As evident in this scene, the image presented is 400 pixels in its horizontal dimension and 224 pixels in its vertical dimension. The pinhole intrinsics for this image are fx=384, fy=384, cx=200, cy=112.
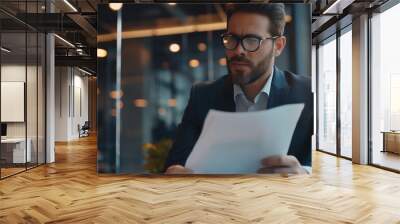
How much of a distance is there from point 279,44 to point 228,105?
1.40m

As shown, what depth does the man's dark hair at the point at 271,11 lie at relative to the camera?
6.72 meters

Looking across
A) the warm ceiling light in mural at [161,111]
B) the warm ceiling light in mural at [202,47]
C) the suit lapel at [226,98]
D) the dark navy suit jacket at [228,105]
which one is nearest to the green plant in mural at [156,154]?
the dark navy suit jacket at [228,105]

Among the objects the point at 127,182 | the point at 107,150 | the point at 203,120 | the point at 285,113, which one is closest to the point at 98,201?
the point at 127,182

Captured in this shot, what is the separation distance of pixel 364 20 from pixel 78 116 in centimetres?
1429

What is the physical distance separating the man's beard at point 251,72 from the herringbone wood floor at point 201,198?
5.60 ft

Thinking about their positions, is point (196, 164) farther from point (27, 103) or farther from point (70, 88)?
point (70, 88)

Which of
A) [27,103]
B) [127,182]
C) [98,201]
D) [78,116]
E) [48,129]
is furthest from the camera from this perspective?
[78,116]

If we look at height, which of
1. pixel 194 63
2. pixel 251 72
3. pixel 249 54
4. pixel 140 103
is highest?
pixel 249 54

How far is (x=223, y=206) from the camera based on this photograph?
4.66 metres

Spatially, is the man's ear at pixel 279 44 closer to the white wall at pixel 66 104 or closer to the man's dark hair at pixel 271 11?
the man's dark hair at pixel 271 11

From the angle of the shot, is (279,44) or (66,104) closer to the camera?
(279,44)

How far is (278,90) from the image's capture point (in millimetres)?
6754

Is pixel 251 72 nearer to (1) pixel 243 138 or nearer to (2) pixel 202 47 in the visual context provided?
(2) pixel 202 47

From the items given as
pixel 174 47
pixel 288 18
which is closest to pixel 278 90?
pixel 288 18
